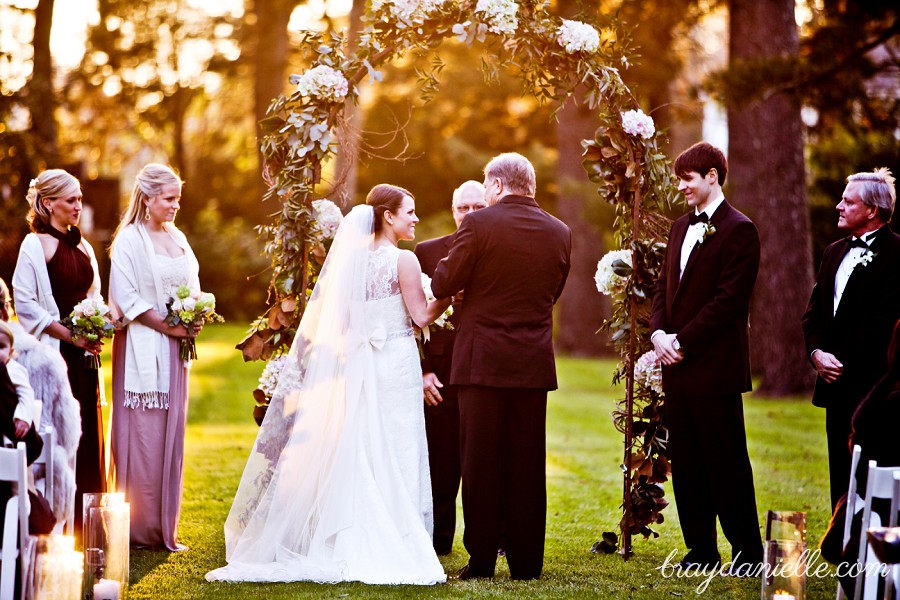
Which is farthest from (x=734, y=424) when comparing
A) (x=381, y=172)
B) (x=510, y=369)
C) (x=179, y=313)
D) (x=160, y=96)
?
(x=381, y=172)

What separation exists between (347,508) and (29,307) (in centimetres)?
220

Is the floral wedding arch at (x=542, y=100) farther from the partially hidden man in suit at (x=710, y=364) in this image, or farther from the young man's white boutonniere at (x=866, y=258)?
the young man's white boutonniere at (x=866, y=258)

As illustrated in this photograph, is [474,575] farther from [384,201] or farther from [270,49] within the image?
[270,49]

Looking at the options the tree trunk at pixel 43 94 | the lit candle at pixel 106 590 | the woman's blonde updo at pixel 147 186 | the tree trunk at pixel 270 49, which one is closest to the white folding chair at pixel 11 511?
the lit candle at pixel 106 590

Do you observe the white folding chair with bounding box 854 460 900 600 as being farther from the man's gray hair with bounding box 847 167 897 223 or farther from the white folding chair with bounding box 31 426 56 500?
the white folding chair with bounding box 31 426 56 500

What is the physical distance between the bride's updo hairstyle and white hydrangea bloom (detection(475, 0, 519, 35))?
1.24m

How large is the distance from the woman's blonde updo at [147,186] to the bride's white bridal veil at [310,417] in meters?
1.18

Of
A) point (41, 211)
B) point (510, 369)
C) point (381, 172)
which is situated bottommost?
point (510, 369)

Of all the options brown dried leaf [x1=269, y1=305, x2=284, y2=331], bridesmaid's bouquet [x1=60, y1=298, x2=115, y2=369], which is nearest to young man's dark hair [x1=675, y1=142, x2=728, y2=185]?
brown dried leaf [x1=269, y1=305, x2=284, y2=331]

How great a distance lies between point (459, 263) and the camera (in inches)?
212

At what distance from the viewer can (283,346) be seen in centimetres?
633

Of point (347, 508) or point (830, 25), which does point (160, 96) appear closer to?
point (830, 25)

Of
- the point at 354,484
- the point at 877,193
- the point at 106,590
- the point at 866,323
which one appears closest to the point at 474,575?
the point at 354,484

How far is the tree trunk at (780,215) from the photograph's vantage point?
14.5 metres
